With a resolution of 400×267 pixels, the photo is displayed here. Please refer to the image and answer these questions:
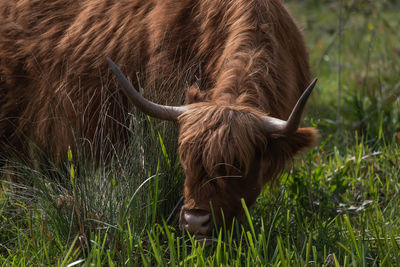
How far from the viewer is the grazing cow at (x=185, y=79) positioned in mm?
3320

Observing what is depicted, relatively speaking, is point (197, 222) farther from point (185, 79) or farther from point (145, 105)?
point (185, 79)

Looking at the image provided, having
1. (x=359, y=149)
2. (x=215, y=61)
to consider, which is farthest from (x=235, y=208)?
(x=359, y=149)

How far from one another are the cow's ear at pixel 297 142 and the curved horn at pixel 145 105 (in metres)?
0.58

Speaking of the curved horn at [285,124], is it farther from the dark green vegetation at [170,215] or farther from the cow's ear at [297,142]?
the dark green vegetation at [170,215]

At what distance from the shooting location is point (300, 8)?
39.1 feet

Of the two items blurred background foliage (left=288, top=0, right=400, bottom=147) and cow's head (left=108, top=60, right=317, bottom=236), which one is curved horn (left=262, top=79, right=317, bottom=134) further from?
blurred background foliage (left=288, top=0, right=400, bottom=147)

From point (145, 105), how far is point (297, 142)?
90 centimetres

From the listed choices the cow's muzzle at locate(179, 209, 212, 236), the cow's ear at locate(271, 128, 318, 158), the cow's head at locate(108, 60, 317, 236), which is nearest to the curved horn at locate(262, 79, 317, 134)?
the cow's head at locate(108, 60, 317, 236)

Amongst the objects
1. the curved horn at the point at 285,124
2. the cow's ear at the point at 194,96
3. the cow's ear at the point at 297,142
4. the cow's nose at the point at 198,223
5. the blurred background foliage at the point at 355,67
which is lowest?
the blurred background foliage at the point at 355,67

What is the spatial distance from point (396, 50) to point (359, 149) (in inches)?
139

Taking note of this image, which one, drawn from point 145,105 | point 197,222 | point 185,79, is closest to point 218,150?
point 197,222

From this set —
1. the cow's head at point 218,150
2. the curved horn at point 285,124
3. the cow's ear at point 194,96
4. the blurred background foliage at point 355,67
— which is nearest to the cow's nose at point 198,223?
the cow's head at point 218,150

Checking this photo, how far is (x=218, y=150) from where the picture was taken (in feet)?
10.6

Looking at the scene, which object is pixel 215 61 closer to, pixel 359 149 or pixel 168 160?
pixel 168 160
